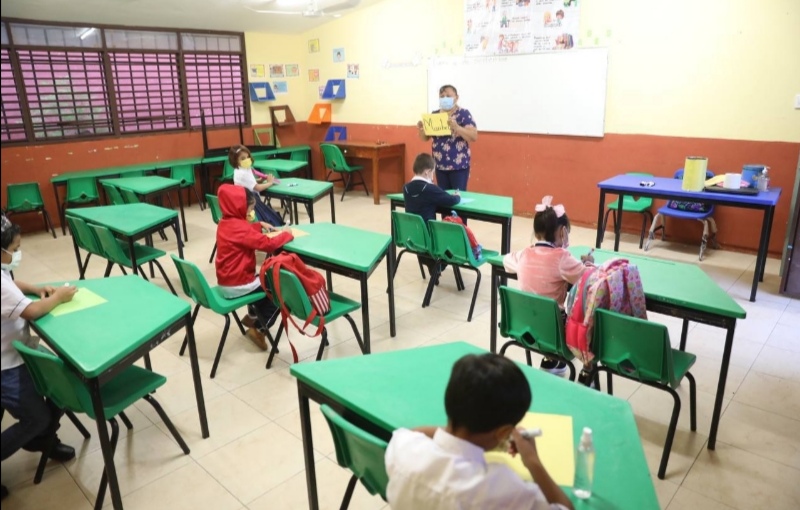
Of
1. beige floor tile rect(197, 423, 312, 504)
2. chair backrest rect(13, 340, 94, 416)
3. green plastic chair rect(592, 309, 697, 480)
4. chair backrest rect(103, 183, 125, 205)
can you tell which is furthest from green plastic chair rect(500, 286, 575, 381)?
chair backrest rect(103, 183, 125, 205)

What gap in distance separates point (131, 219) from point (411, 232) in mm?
2146

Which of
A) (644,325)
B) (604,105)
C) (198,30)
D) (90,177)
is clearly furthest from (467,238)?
(198,30)

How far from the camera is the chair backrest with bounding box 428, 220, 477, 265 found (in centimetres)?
374

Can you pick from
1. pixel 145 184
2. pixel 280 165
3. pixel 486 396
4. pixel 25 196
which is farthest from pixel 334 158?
pixel 486 396

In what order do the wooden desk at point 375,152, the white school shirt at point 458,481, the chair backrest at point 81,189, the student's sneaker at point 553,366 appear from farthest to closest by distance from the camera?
the wooden desk at point 375,152
the chair backrest at point 81,189
the student's sneaker at point 553,366
the white school shirt at point 458,481

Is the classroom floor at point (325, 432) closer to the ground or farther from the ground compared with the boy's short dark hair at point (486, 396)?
closer to the ground

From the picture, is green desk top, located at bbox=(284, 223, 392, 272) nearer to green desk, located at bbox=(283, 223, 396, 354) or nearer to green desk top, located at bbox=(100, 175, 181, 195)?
green desk, located at bbox=(283, 223, 396, 354)

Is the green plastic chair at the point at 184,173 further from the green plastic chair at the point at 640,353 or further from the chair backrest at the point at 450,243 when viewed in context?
the green plastic chair at the point at 640,353

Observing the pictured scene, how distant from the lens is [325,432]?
8.63ft

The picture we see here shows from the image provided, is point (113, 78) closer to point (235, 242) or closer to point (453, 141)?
point (453, 141)

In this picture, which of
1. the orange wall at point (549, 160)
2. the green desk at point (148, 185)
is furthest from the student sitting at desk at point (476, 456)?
the green desk at point (148, 185)

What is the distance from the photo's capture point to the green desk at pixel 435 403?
129 cm

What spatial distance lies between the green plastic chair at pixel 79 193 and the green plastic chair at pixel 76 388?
4766 mm

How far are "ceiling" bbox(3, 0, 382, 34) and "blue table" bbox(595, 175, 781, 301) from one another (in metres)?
4.61
